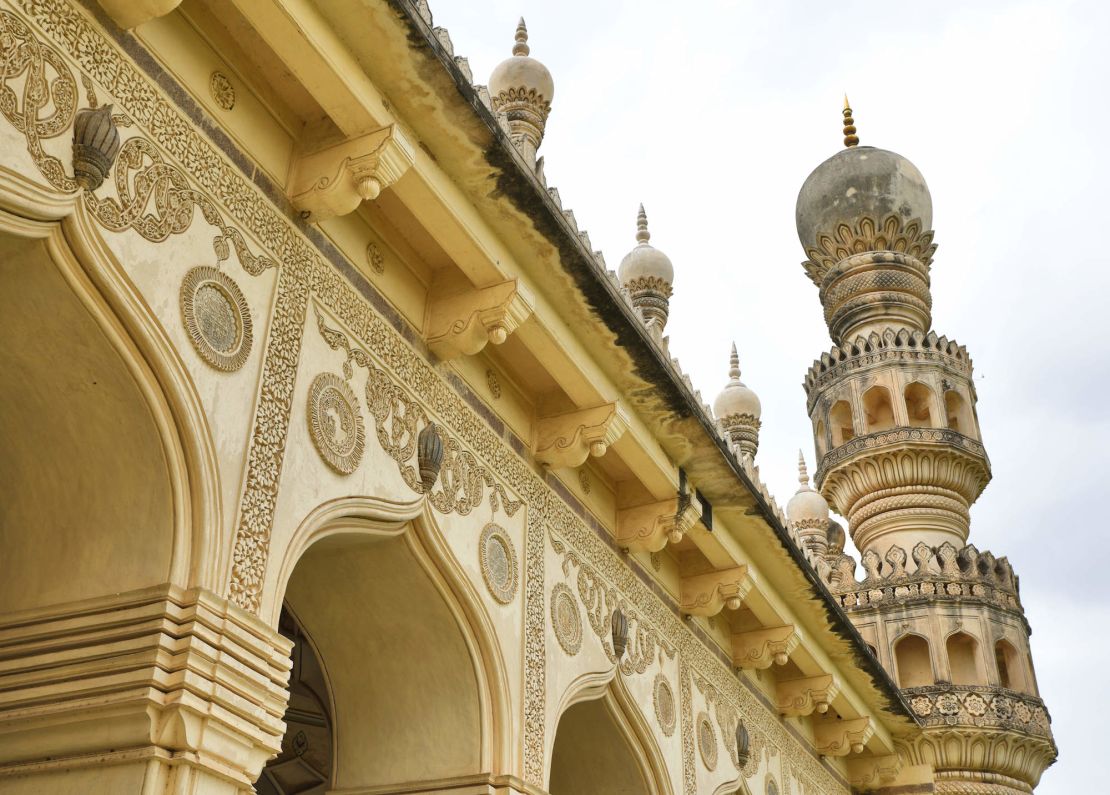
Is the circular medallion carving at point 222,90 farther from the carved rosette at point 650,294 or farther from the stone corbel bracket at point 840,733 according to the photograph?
the stone corbel bracket at point 840,733

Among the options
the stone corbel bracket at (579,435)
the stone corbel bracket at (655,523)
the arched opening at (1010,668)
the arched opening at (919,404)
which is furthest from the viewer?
the arched opening at (919,404)

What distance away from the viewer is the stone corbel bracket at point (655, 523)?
6.44 meters

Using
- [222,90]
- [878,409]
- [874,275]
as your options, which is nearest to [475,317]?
[222,90]

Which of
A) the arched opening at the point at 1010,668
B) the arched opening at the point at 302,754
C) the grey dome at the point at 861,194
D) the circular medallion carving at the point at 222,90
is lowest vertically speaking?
the arched opening at the point at 302,754

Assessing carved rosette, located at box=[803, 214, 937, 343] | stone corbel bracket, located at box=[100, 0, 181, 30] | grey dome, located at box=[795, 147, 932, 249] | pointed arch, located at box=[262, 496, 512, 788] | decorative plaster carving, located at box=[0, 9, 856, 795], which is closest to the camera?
decorative plaster carving, located at box=[0, 9, 856, 795]

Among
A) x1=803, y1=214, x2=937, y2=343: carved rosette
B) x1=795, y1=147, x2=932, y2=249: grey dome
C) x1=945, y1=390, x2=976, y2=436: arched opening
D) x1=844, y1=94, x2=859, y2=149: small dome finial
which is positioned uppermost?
x1=844, y1=94, x2=859, y2=149: small dome finial

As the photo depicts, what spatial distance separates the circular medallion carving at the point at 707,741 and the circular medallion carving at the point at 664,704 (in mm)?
406

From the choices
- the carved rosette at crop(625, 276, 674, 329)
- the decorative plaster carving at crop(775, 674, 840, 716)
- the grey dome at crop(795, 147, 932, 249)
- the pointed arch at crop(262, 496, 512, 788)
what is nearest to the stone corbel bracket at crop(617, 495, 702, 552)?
the pointed arch at crop(262, 496, 512, 788)

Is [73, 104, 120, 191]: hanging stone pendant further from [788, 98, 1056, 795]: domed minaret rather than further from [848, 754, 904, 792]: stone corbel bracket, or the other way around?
[788, 98, 1056, 795]: domed minaret

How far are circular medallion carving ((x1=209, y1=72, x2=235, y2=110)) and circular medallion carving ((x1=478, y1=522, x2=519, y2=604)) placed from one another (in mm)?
1931

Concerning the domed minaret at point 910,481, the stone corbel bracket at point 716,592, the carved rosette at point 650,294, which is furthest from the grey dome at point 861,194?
the stone corbel bracket at point 716,592

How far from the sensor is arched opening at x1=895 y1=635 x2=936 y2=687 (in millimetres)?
12008

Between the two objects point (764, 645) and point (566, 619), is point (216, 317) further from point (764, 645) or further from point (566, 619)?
point (764, 645)

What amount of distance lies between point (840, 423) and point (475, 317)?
9.99m
